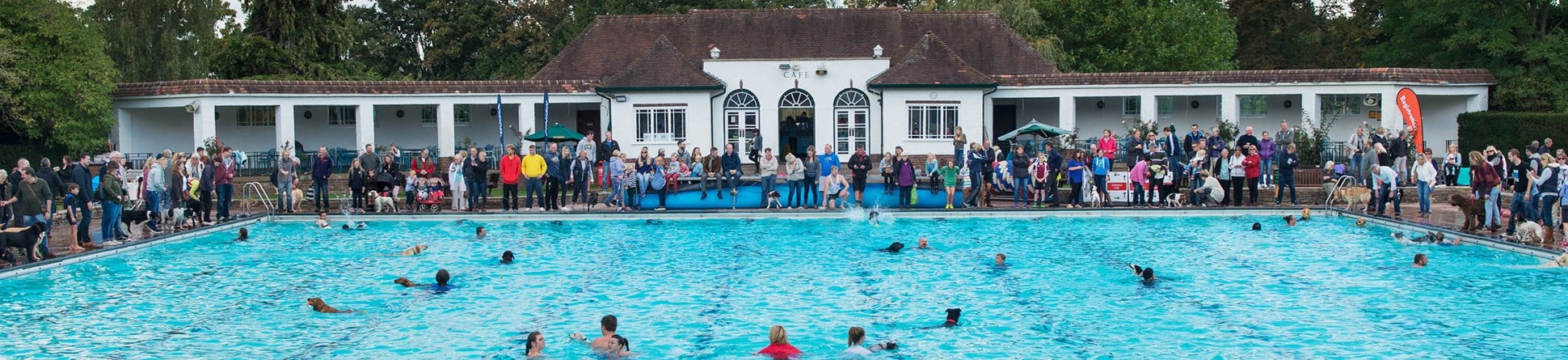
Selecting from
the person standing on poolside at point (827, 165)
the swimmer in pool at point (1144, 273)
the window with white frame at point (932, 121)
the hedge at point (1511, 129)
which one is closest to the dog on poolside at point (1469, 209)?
the swimmer in pool at point (1144, 273)

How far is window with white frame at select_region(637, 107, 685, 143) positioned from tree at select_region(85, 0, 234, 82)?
18.0m

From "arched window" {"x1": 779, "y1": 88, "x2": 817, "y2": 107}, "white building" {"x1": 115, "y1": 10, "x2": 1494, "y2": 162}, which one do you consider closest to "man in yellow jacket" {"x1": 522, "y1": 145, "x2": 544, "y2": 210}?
"white building" {"x1": 115, "y1": 10, "x2": 1494, "y2": 162}

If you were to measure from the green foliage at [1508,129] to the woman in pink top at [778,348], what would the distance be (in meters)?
25.8

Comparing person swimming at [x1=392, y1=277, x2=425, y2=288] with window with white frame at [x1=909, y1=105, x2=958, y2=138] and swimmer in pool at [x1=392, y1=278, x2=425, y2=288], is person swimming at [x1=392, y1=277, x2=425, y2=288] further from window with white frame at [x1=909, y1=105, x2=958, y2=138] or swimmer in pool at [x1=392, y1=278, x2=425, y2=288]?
window with white frame at [x1=909, y1=105, x2=958, y2=138]

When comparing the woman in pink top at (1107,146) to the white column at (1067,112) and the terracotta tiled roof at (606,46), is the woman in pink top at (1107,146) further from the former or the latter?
the terracotta tiled roof at (606,46)

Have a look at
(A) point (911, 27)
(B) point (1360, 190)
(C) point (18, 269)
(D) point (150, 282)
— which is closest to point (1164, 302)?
(B) point (1360, 190)

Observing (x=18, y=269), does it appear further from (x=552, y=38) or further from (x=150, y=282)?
(x=552, y=38)

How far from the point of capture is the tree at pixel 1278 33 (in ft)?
178

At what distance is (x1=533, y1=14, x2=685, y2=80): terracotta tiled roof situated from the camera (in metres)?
40.2

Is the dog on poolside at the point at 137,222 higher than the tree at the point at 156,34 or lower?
lower

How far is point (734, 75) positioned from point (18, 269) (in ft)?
68.2

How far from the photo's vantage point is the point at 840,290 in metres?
17.3

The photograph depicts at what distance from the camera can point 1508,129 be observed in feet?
108

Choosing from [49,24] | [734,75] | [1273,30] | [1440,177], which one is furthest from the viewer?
[1273,30]
